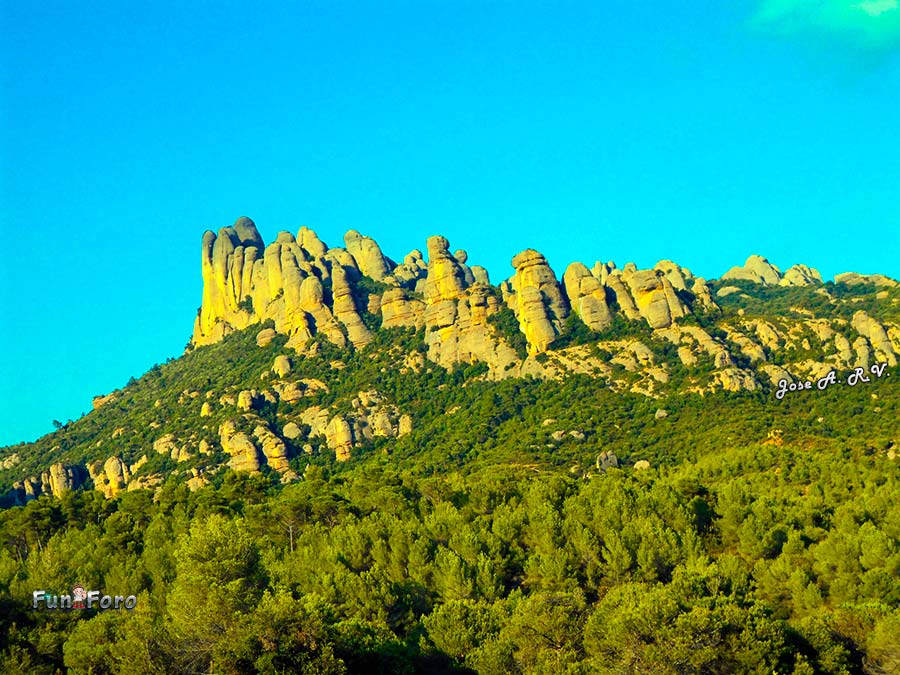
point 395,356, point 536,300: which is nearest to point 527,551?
point 536,300

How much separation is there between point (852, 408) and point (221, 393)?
85.8m

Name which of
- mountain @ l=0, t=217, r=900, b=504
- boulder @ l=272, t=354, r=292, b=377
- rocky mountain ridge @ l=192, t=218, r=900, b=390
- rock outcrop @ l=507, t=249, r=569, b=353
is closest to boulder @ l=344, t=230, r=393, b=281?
rocky mountain ridge @ l=192, t=218, r=900, b=390

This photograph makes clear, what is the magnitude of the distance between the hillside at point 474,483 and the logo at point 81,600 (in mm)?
1216

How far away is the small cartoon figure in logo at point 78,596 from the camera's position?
58.1m

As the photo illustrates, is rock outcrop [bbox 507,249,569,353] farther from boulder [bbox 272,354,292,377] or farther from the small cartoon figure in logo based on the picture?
A: the small cartoon figure in logo

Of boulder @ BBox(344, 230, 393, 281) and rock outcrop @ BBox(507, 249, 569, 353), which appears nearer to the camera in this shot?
rock outcrop @ BBox(507, 249, 569, 353)

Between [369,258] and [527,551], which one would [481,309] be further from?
[527,551]

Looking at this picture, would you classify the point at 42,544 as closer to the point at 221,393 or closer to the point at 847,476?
the point at 847,476

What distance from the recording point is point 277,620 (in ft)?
145

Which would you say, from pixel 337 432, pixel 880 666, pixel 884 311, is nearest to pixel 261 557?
pixel 880 666

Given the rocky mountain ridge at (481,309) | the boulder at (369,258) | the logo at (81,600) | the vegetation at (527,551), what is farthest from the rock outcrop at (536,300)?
the logo at (81,600)

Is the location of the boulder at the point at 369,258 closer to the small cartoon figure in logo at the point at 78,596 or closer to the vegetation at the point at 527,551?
the vegetation at the point at 527,551

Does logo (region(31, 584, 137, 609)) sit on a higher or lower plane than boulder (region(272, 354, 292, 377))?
lower

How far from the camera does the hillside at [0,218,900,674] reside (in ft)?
155
